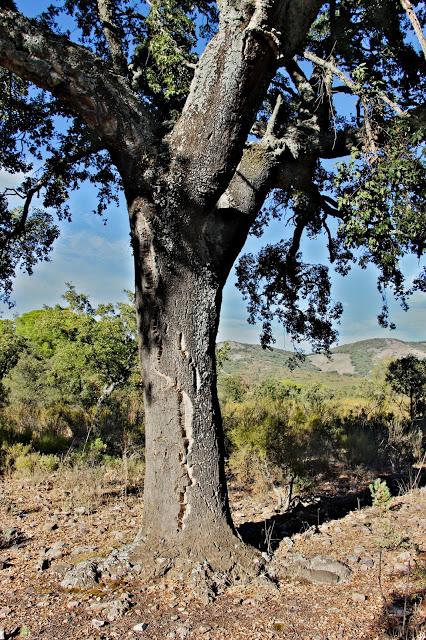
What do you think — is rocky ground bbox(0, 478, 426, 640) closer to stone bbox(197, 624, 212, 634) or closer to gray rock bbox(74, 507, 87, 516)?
stone bbox(197, 624, 212, 634)

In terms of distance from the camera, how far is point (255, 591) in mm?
3719

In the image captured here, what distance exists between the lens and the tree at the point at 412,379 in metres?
12.7

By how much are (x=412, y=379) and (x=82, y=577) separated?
10773 mm

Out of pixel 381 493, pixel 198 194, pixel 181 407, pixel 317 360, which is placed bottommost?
pixel 381 493

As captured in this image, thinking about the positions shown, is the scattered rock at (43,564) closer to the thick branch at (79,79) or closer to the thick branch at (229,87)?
the thick branch at (229,87)

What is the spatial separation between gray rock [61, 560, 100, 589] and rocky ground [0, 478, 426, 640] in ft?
0.19

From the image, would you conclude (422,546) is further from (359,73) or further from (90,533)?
(359,73)

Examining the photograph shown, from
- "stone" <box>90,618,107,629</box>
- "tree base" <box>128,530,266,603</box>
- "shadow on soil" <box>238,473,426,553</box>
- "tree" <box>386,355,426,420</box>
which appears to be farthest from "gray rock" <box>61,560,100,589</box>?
"tree" <box>386,355,426,420</box>

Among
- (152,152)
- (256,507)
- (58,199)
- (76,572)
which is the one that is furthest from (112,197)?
(76,572)

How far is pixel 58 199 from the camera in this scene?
771 centimetres

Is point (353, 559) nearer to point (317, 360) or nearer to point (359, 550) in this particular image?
point (359, 550)

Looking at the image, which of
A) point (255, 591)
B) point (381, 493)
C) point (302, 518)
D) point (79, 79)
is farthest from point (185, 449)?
point (79, 79)

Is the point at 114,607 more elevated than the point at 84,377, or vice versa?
the point at 84,377

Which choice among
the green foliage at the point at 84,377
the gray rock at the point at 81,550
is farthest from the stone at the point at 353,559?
the green foliage at the point at 84,377
